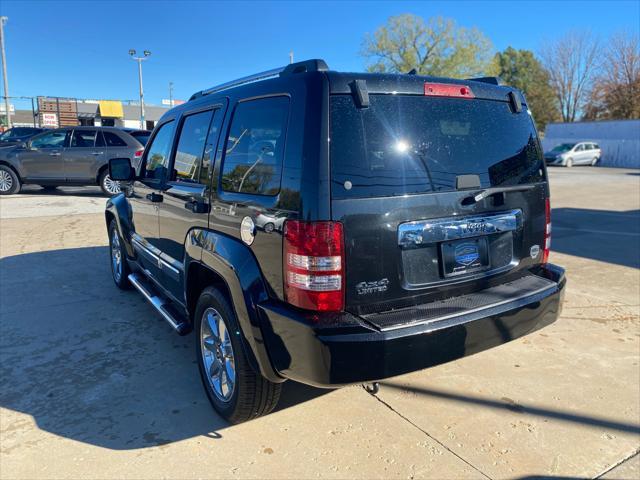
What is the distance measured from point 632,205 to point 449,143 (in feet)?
42.5

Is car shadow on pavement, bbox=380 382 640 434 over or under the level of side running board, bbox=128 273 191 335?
under

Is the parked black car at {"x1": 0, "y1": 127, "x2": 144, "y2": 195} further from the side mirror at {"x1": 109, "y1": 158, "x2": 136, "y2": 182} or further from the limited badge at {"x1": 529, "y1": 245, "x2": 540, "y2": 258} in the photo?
the limited badge at {"x1": 529, "y1": 245, "x2": 540, "y2": 258}

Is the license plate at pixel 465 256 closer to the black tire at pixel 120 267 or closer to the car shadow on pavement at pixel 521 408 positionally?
the car shadow on pavement at pixel 521 408

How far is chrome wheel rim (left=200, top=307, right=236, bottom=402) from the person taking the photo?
2.97 meters

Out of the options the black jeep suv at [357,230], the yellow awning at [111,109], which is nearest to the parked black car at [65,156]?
the black jeep suv at [357,230]

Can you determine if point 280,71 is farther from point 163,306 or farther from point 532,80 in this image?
point 532,80

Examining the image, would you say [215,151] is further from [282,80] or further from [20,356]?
[20,356]

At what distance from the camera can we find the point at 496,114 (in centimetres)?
300

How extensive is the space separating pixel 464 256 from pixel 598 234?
24.5 feet

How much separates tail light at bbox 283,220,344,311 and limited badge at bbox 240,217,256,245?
27 centimetres

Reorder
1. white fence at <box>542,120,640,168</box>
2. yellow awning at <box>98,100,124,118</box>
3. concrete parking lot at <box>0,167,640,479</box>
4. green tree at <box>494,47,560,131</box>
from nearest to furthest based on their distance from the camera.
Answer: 1. concrete parking lot at <box>0,167,640,479</box>
2. white fence at <box>542,120,640,168</box>
3. yellow awning at <box>98,100,124,118</box>
4. green tree at <box>494,47,560,131</box>

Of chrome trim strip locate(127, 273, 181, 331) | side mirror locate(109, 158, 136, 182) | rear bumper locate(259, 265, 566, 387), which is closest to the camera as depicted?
rear bumper locate(259, 265, 566, 387)

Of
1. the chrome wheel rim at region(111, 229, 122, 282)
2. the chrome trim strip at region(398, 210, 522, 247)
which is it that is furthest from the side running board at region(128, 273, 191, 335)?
the chrome trim strip at region(398, 210, 522, 247)

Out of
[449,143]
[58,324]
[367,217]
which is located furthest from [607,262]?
[58,324]
